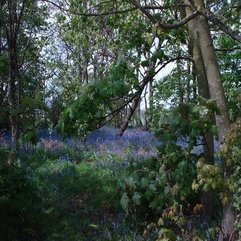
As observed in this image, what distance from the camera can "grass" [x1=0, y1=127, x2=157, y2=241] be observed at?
5598 millimetres

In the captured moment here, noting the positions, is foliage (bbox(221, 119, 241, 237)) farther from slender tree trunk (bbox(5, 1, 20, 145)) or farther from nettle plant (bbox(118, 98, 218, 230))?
slender tree trunk (bbox(5, 1, 20, 145))

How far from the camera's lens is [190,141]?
4.20 meters

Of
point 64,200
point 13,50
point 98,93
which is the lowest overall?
point 64,200

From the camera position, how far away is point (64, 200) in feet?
23.0

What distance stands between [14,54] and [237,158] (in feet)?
18.5

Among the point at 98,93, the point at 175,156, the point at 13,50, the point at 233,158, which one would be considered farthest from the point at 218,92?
the point at 13,50

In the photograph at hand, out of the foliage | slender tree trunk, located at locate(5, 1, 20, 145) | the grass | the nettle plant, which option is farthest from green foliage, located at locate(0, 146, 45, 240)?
the foliage

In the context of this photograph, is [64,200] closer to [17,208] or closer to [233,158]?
[17,208]

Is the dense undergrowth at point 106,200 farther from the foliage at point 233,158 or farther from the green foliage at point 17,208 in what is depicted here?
the foliage at point 233,158

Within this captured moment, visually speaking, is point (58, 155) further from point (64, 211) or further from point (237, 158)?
point (237, 158)

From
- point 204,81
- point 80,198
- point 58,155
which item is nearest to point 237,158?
point 204,81

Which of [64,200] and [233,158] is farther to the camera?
[64,200]

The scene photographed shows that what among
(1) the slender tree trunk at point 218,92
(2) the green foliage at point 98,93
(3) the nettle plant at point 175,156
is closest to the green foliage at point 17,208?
(2) the green foliage at point 98,93

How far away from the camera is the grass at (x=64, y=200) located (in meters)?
5.60
